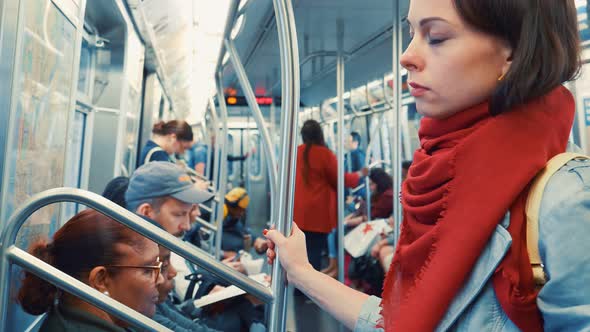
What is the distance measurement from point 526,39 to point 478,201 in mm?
236

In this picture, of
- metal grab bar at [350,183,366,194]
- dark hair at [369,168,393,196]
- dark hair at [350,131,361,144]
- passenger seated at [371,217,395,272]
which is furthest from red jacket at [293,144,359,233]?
dark hair at [350,131,361,144]

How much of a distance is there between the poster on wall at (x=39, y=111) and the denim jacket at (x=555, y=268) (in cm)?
115

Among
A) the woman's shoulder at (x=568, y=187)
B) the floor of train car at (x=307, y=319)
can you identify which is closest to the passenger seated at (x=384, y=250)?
the floor of train car at (x=307, y=319)

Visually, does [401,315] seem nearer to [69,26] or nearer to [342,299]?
[342,299]

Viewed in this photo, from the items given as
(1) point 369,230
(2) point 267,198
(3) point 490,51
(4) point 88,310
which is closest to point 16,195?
(4) point 88,310

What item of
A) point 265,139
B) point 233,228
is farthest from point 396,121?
point 233,228

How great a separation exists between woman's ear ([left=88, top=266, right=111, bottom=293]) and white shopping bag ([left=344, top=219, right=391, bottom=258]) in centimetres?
277

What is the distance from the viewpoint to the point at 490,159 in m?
0.65

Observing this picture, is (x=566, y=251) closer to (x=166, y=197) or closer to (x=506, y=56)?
(x=506, y=56)

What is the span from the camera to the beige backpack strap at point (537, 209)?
59 centimetres

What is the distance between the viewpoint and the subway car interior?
0.96m

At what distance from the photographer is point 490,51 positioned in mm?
652

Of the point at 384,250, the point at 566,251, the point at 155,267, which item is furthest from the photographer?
the point at 384,250

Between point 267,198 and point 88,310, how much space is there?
24.0ft
